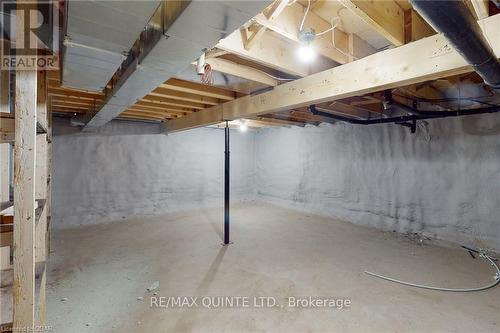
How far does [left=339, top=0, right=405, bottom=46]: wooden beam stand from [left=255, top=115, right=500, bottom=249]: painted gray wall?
99.8 inches

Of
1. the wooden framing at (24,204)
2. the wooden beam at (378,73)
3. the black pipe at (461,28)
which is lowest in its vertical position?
the wooden framing at (24,204)

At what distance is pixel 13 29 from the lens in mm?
1059

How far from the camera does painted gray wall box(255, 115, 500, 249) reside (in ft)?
10.4

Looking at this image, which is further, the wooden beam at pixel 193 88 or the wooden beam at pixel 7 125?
the wooden beam at pixel 193 88

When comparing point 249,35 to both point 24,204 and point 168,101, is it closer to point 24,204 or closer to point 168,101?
point 24,204

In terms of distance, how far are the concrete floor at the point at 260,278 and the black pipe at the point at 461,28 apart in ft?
5.71

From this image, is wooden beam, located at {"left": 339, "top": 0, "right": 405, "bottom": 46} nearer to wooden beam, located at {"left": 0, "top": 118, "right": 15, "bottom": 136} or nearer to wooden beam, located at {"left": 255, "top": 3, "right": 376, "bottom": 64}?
wooden beam, located at {"left": 255, "top": 3, "right": 376, "bottom": 64}

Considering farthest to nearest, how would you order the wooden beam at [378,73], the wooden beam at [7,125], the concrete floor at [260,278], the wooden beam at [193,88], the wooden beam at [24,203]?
1. the wooden beam at [193,88]
2. the concrete floor at [260,278]
3. the wooden beam at [378,73]
4. the wooden beam at [7,125]
5. the wooden beam at [24,203]

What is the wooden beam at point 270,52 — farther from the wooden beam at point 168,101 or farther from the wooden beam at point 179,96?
the wooden beam at point 168,101

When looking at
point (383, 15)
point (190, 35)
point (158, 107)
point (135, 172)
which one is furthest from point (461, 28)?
point (135, 172)

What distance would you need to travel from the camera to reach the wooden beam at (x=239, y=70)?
6.39ft

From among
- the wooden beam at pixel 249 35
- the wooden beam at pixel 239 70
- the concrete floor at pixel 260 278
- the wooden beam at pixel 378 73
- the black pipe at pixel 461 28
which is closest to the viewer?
the black pipe at pixel 461 28

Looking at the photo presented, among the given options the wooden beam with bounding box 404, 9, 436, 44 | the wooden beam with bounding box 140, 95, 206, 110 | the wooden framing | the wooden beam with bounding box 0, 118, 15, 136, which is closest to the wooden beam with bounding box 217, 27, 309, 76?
the wooden beam with bounding box 404, 9, 436, 44

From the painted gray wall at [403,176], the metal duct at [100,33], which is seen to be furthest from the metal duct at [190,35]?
the painted gray wall at [403,176]
